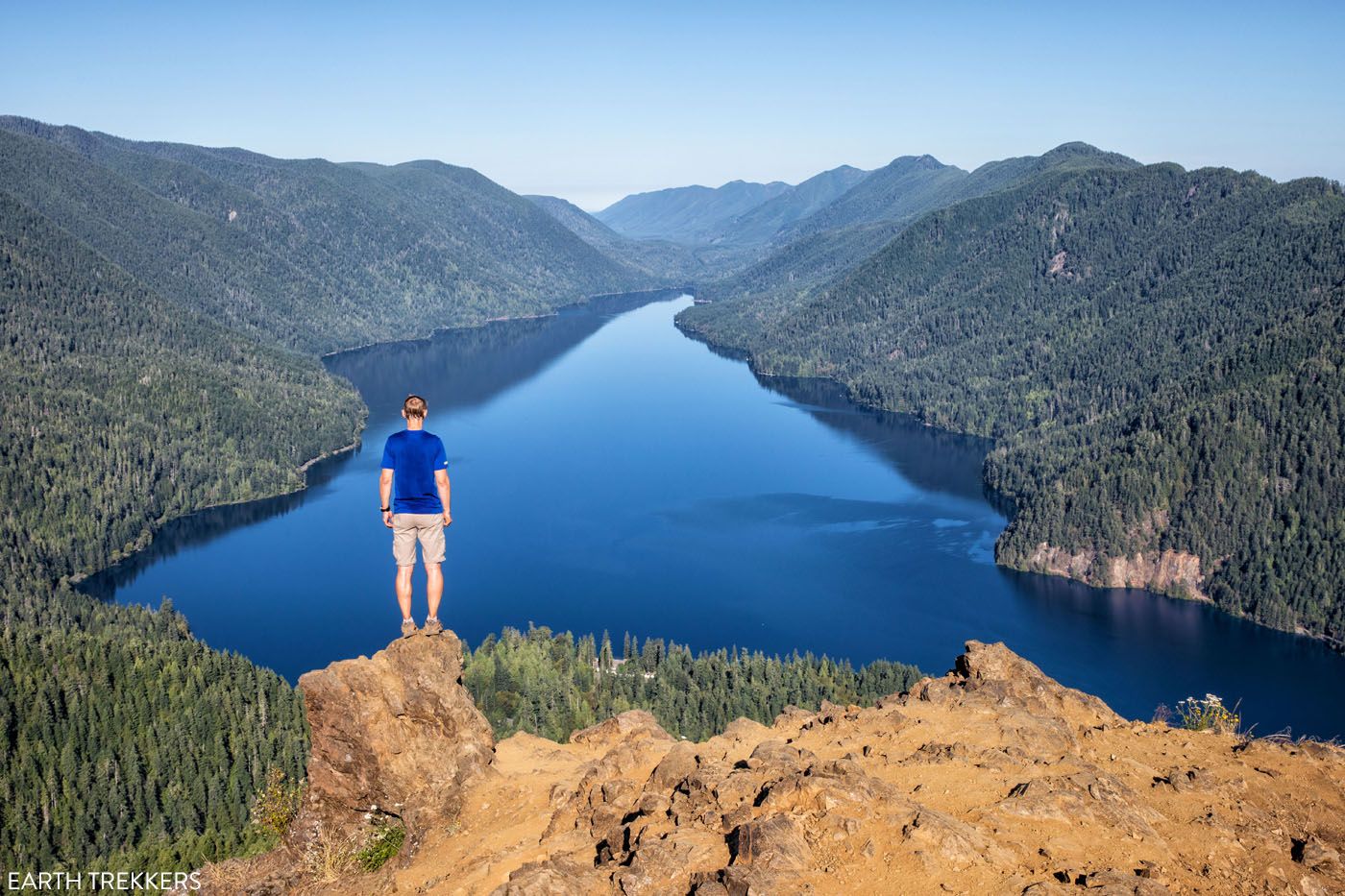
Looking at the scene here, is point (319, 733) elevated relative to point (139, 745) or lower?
elevated

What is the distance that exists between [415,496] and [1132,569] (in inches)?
7193

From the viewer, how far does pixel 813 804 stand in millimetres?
24016

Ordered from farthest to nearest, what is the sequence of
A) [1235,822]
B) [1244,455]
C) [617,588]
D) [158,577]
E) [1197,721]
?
[1244,455], [158,577], [617,588], [1197,721], [1235,822]

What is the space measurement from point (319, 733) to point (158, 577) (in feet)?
591

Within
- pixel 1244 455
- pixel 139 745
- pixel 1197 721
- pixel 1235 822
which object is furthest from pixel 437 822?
pixel 1244 455

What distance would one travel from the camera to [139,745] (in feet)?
379

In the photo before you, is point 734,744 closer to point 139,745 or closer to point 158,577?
point 139,745

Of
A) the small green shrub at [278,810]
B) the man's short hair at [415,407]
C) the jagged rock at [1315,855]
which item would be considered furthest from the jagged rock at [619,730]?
the jagged rock at [1315,855]

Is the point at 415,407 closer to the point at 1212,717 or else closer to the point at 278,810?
the point at 278,810

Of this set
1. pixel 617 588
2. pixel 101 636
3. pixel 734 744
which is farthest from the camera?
pixel 617 588

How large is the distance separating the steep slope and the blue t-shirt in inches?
184

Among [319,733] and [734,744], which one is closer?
[319,733]

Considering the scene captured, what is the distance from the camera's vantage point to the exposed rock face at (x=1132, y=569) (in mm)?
179500

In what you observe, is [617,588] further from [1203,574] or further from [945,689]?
[945,689]
